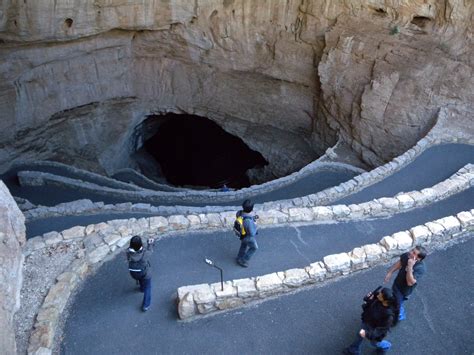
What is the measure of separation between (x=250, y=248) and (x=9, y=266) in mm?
3607

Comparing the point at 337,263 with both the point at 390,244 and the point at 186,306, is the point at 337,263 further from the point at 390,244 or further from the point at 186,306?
the point at 186,306

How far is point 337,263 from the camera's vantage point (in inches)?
301

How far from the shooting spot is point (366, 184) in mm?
11898

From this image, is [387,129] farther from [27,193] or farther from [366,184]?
[27,193]

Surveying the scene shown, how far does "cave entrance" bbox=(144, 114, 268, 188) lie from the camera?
2189 centimetres

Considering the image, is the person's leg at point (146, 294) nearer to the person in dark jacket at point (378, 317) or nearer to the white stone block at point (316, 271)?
the white stone block at point (316, 271)

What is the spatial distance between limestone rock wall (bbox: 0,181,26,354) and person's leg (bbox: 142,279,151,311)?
1764 mm

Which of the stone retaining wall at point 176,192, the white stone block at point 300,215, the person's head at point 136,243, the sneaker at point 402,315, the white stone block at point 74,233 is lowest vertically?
the stone retaining wall at point 176,192

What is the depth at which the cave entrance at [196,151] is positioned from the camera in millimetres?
21891

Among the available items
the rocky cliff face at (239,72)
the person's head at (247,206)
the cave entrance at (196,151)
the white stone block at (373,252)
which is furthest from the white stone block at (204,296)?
the cave entrance at (196,151)

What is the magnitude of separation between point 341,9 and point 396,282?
37.2ft

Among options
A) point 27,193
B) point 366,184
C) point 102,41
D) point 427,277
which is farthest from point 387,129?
point 27,193

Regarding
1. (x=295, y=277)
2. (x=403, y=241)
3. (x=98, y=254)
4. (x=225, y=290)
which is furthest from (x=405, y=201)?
(x=98, y=254)

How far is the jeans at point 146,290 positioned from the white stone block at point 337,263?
9.18ft
